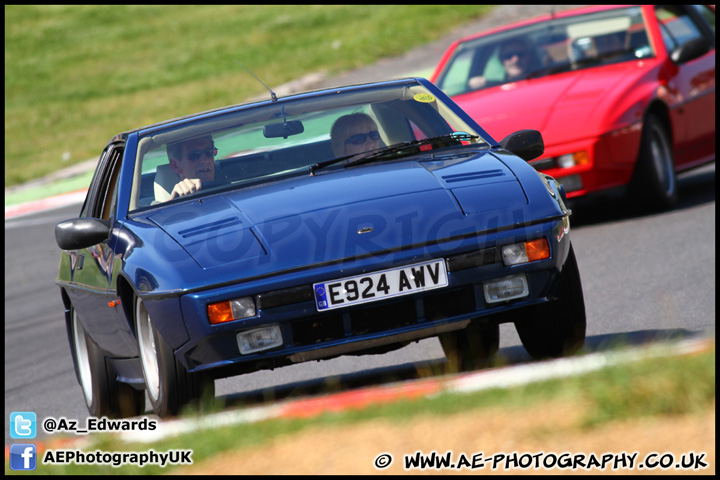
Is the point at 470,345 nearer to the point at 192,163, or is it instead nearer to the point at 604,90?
the point at 192,163

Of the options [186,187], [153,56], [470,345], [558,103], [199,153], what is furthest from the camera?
[153,56]

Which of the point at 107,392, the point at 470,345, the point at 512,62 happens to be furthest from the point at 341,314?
the point at 512,62

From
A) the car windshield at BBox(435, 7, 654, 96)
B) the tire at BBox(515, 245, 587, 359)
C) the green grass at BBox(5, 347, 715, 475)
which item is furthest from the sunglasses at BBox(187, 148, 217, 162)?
the car windshield at BBox(435, 7, 654, 96)

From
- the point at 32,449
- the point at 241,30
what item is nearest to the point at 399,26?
the point at 241,30

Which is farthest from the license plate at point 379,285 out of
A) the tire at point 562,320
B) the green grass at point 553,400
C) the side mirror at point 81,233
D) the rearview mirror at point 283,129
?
the rearview mirror at point 283,129

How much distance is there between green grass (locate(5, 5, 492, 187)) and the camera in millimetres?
27766

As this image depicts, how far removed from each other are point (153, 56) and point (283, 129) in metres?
31.3

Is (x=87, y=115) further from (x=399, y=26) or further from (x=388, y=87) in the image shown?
(x=388, y=87)

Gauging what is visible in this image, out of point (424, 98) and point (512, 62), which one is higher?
point (424, 98)

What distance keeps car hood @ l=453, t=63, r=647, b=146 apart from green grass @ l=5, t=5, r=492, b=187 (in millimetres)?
14346

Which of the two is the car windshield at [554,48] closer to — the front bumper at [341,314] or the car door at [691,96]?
the car door at [691,96]

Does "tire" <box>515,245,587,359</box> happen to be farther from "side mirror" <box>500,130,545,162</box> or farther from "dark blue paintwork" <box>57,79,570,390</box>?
"side mirror" <box>500,130,545,162</box>

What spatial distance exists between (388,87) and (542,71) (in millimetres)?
4479

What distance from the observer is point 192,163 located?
6.01 m
